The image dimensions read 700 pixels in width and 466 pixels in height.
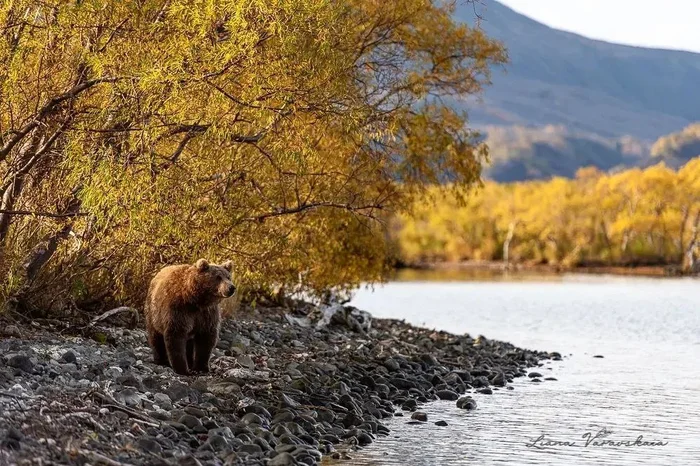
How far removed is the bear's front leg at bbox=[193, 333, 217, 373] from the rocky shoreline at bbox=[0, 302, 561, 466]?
293 mm

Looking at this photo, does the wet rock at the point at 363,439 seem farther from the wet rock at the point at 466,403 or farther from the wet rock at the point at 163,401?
the wet rock at the point at 466,403

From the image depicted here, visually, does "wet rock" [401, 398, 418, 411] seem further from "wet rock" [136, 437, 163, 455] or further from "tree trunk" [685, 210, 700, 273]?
"tree trunk" [685, 210, 700, 273]

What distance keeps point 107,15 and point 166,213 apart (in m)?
2.85

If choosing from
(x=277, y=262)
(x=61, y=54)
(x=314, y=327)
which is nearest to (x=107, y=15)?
(x=61, y=54)

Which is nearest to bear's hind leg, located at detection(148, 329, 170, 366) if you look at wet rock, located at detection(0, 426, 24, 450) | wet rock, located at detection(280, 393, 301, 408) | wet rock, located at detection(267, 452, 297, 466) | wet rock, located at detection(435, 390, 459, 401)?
wet rock, located at detection(280, 393, 301, 408)

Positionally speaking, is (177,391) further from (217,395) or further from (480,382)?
(480,382)

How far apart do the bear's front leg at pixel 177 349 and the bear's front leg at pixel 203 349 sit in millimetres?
313

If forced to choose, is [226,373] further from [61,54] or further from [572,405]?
[572,405]

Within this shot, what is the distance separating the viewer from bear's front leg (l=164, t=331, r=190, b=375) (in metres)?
13.7

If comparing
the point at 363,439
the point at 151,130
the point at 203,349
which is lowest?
the point at 363,439

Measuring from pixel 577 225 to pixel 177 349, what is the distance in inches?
3548

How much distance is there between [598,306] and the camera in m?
47.7

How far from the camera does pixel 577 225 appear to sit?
330 feet

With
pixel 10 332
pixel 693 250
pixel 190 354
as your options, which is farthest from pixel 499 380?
pixel 693 250
